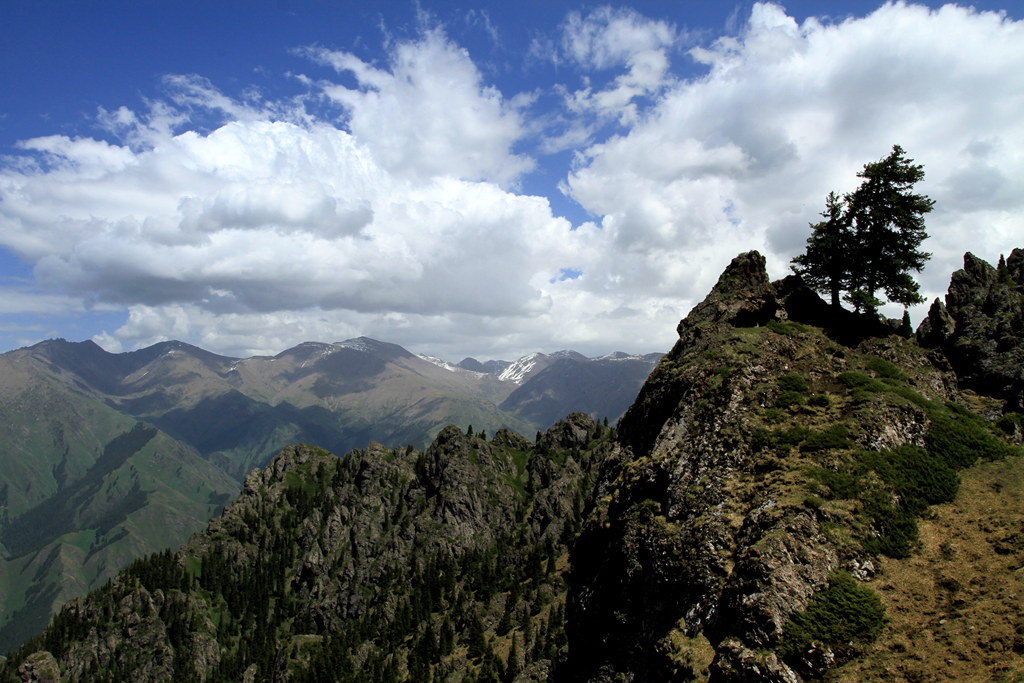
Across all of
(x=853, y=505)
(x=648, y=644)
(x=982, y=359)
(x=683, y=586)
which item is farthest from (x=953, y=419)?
(x=648, y=644)

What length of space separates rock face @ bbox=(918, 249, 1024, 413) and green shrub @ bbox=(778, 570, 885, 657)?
32049mm

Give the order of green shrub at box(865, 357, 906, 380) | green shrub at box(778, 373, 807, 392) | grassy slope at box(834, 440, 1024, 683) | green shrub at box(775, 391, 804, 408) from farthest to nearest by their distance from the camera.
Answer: green shrub at box(865, 357, 906, 380) < green shrub at box(778, 373, 807, 392) < green shrub at box(775, 391, 804, 408) < grassy slope at box(834, 440, 1024, 683)

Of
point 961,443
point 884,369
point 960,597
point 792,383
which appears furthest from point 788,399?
point 960,597

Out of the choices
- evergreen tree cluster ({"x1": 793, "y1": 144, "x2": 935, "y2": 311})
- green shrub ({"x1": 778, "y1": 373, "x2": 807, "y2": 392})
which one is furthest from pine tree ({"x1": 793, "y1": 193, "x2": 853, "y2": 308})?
green shrub ({"x1": 778, "y1": 373, "x2": 807, "y2": 392})

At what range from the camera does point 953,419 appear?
3762 centimetres

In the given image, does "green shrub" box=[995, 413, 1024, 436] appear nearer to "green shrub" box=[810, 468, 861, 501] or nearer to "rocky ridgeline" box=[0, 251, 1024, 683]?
"rocky ridgeline" box=[0, 251, 1024, 683]

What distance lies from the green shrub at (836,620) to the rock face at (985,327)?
3205 cm

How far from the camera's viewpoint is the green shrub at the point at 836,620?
26.1 metres

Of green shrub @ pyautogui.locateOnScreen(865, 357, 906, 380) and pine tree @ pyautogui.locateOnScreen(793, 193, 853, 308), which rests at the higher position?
pine tree @ pyautogui.locateOnScreen(793, 193, 853, 308)

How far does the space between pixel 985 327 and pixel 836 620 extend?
4243 centimetres

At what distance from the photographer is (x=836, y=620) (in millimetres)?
26688

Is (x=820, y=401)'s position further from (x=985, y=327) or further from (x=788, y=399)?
(x=985, y=327)

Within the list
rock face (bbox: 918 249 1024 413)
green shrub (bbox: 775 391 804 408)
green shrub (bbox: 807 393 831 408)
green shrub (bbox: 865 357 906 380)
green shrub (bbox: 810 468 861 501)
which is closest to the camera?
green shrub (bbox: 810 468 861 501)

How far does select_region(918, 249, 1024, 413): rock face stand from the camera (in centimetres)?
4850
